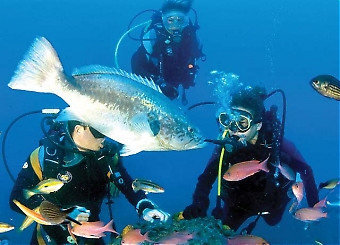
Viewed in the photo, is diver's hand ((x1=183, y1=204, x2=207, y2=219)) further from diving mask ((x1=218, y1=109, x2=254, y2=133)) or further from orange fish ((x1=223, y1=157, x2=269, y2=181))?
diving mask ((x1=218, y1=109, x2=254, y2=133))

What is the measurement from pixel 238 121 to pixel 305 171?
3.92ft

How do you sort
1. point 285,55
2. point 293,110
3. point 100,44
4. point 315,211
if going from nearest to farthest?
1. point 315,211
2. point 293,110
3. point 100,44
4. point 285,55

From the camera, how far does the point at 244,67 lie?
6384 cm

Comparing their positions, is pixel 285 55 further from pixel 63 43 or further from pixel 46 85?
pixel 46 85

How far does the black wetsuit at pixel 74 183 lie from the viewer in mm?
3830

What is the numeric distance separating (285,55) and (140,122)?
77.1 meters

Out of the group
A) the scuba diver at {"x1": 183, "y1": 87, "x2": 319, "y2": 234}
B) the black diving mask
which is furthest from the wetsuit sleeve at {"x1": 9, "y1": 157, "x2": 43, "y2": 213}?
the scuba diver at {"x1": 183, "y1": 87, "x2": 319, "y2": 234}

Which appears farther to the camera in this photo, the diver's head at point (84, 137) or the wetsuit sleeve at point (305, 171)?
the wetsuit sleeve at point (305, 171)

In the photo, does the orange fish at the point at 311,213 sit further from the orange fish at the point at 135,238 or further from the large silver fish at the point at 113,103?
the large silver fish at the point at 113,103

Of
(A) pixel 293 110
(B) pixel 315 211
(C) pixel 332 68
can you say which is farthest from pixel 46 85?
(C) pixel 332 68

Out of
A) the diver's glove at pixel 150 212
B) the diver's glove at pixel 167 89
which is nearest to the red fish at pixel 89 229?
the diver's glove at pixel 150 212

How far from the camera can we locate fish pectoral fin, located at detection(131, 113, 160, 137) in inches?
84.4

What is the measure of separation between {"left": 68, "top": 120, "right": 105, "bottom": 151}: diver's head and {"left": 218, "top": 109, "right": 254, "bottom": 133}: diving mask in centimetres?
151

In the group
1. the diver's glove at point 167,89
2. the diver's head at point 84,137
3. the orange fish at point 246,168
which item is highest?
the diver's glove at point 167,89
